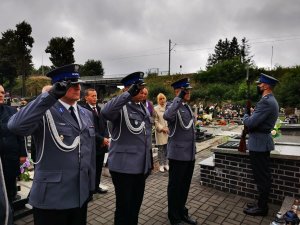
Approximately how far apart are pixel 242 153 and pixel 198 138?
20.2ft

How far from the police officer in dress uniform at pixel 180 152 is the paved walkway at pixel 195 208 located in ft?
1.16

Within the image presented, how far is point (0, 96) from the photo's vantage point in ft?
12.4

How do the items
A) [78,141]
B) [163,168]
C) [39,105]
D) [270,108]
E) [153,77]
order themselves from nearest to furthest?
[39,105], [78,141], [270,108], [163,168], [153,77]

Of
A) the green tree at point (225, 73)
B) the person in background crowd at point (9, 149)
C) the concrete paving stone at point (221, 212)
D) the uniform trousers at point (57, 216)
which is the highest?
the green tree at point (225, 73)

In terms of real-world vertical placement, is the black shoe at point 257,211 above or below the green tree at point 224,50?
below

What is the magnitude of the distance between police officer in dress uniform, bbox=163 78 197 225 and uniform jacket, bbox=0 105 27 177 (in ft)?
6.83

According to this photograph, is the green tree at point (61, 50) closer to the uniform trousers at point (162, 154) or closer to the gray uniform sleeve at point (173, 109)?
the uniform trousers at point (162, 154)

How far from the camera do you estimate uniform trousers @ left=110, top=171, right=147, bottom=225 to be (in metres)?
3.20

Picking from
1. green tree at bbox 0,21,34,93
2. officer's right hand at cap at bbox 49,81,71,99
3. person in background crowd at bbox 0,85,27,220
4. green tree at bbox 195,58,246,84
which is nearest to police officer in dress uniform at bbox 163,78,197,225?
officer's right hand at cap at bbox 49,81,71,99

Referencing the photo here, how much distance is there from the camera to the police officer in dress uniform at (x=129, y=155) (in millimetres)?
3195

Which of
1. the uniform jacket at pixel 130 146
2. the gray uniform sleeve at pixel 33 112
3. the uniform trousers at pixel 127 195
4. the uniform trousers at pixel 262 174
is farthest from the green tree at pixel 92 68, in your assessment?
the gray uniform sleeve at pixel 33 112

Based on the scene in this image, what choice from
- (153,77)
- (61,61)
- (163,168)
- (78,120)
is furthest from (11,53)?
(78,120)

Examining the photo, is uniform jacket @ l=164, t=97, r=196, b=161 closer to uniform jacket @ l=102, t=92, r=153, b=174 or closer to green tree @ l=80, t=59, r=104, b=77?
uniform jacket @ l=102, t=92, r=153, b=174

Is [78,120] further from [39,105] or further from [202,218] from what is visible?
[202,218]
